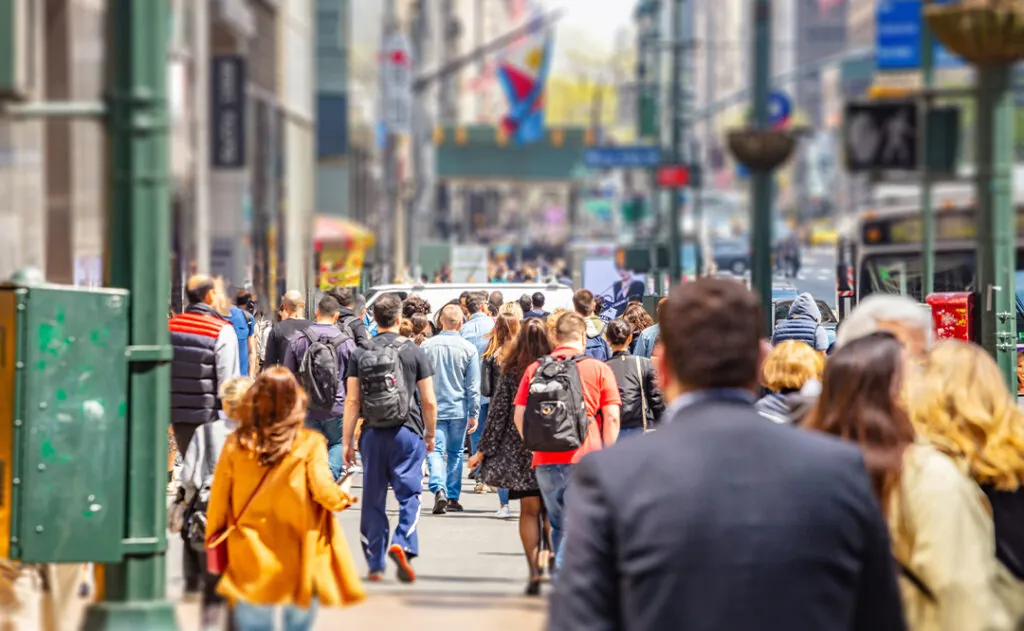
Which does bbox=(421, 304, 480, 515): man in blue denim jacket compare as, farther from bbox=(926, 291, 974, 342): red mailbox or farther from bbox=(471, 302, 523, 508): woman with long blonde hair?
bbox=(926, 291, 974, 342): red mailbox

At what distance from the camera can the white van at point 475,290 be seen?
1778 centimetres

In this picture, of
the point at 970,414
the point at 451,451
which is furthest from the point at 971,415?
the point at 451,451

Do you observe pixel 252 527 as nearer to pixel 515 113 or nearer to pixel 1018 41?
pixel 1018 41

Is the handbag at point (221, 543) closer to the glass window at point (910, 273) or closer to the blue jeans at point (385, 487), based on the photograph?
the blue jeans at point (385, 487)

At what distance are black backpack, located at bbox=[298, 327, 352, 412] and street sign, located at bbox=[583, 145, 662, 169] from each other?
26054mm

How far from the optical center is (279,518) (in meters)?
7.43

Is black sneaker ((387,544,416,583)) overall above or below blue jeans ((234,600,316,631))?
below

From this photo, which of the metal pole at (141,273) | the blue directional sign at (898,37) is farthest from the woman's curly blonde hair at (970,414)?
the blue directional sign at (898,37)

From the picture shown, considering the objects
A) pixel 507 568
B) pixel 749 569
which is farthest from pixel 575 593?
pixel 507 568

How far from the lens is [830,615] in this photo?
394 cm

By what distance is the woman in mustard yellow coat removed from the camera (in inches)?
290

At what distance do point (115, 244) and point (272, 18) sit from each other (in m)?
25.0

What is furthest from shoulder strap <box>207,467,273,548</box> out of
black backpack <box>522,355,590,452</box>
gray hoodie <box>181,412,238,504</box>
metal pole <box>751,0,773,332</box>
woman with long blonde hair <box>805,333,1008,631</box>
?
metal pole <box>751,0,773,332</box>

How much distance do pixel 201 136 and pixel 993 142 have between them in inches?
612
